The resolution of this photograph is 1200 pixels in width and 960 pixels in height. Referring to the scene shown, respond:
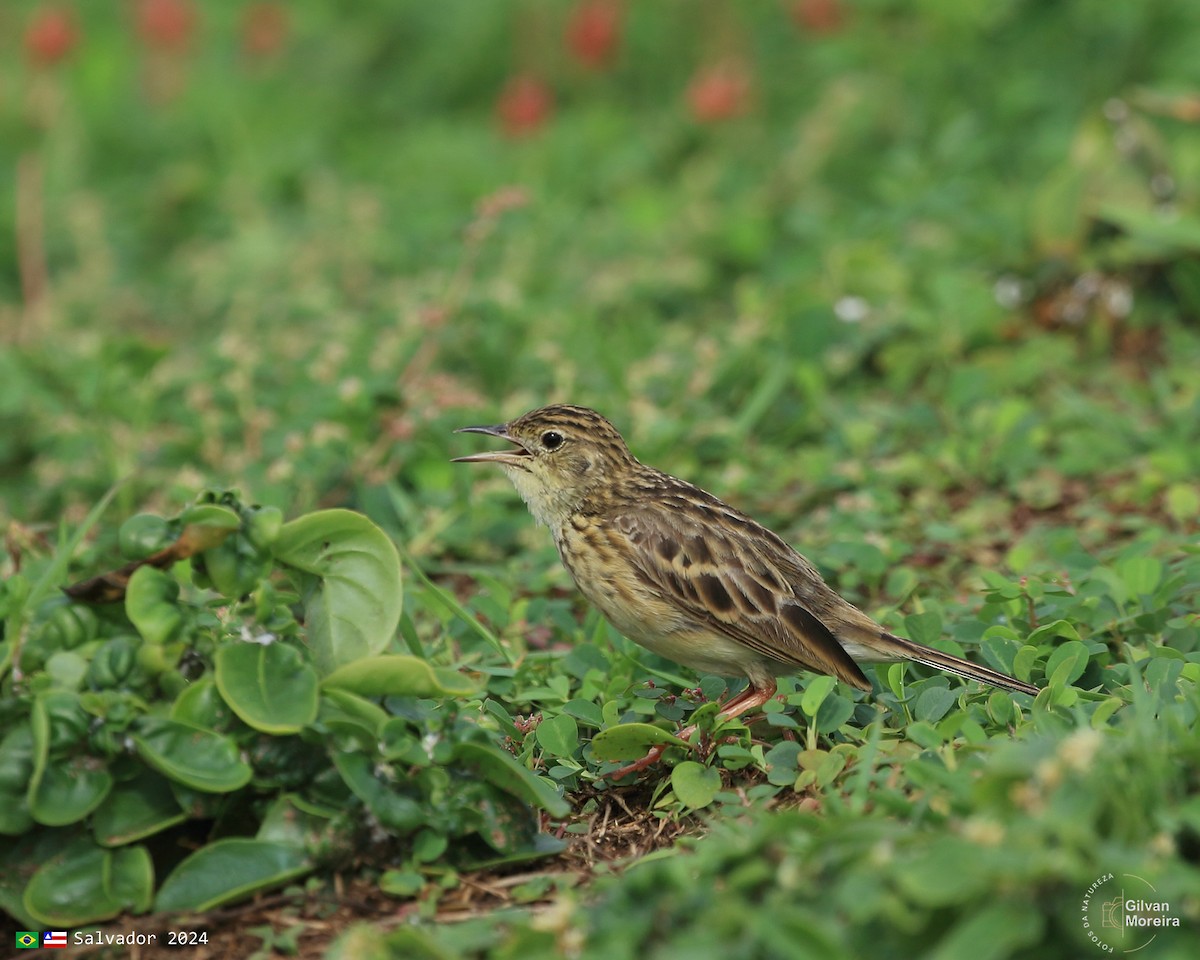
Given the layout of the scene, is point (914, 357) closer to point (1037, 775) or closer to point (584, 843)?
point (584, 843)

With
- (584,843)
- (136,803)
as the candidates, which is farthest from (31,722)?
(584,843)

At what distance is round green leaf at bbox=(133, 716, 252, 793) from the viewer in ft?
13.0

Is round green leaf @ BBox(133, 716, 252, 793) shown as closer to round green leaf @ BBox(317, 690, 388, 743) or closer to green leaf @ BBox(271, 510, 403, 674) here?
round green leaf @ BBox(317, 690, 388, 743)

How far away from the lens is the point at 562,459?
233 inches

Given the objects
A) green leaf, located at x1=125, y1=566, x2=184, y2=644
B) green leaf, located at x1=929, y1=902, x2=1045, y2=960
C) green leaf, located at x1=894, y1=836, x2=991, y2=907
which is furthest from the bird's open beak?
green leaf, located at x1=929, y1=902, x2=1045, y2=960

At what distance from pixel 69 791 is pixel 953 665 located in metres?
2.67

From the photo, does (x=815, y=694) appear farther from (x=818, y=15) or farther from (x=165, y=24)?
(x=165, y=24)

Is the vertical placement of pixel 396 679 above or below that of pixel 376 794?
above

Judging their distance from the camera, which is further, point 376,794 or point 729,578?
point 729,578

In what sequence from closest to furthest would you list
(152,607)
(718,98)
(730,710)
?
(152,607)
(730,710)
(718,98)

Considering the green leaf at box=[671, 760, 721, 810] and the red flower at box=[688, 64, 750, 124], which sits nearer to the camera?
the green leaf at box=[671, 760, 721, 810]

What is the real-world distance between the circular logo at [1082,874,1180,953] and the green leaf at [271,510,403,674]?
1970 millimetres

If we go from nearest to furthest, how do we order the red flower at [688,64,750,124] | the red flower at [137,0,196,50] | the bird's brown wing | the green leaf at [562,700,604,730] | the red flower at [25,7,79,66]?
the green leaf at [562,700,604,730]
the bird's brown wing
the red flower at [25,7,79,66]
the red flower at [688,64,750,124]
the red flower at [137,0,196,50]

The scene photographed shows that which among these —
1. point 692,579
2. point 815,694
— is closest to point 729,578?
point 692,579
